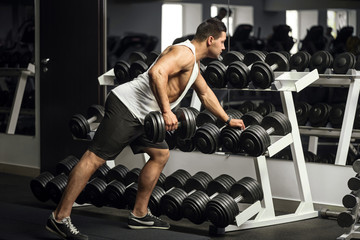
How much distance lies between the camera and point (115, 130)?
148 inches

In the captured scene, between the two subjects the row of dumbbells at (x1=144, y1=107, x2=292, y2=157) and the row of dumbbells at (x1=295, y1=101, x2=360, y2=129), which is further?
the row of dumbbells at (x1=295, y1=101, x2=360, y2=129)

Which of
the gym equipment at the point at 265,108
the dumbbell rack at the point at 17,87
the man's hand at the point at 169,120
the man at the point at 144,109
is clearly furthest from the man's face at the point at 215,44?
the dumbbell rack at the point at 17,87

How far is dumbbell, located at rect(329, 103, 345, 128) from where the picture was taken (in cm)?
460

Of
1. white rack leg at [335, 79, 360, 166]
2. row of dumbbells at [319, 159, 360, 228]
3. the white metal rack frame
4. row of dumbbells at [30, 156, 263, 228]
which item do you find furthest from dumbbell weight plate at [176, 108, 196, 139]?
white rack leg at [335, 79, 360, 166]

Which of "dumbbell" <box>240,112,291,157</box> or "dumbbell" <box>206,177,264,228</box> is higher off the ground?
"dumbbell" <box>240,112,291,157</box>

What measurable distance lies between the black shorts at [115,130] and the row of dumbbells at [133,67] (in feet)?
3.27

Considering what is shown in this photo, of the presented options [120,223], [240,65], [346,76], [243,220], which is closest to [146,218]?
[120,223]

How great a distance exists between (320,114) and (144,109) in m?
1.45

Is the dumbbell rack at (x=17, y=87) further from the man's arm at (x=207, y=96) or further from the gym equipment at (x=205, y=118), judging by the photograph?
the man's arm at (x=207, y=96)

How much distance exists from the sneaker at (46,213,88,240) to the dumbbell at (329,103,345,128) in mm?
1916

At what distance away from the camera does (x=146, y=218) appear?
404 centimetres

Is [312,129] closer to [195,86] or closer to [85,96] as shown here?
[195,86]

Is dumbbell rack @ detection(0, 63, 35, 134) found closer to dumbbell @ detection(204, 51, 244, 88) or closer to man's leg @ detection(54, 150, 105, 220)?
dumbbell @ detection(204, 51, 244, 88)

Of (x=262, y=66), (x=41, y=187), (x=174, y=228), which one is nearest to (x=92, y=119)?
(x=41, y=187)
